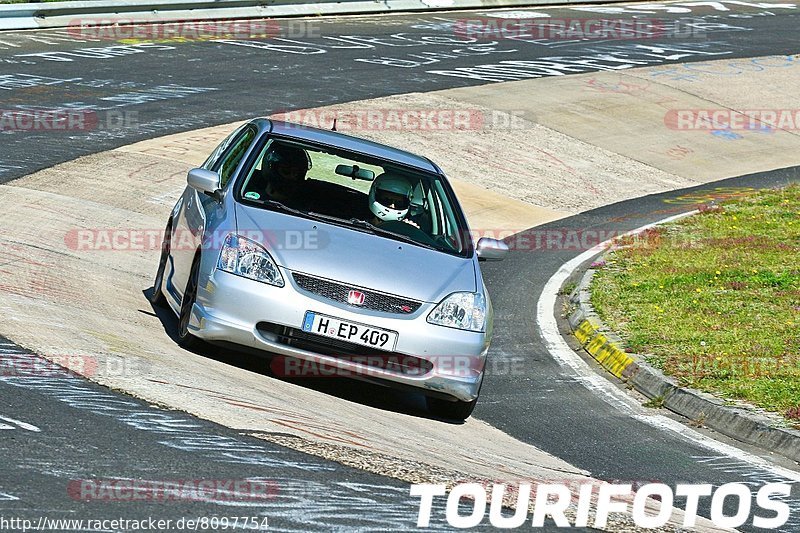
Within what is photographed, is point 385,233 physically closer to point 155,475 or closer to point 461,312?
point 461,312

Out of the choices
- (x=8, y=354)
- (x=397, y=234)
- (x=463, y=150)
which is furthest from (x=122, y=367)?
(x=463, y=150)

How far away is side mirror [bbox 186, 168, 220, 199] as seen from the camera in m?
9.27

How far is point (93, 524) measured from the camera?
533cm

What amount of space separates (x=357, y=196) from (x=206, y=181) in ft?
4.00

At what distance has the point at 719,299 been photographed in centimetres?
1344

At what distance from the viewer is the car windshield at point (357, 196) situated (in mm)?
9391

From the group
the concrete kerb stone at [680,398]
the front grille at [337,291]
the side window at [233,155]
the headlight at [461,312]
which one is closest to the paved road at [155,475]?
the front grille at [337,291]

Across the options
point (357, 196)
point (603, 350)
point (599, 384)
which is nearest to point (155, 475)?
point (357, 196)

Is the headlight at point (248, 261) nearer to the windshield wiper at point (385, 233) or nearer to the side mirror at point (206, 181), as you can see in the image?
the side mirror at point (206, 181)

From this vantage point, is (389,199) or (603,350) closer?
(389,199)

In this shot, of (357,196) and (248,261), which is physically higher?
(357,196)

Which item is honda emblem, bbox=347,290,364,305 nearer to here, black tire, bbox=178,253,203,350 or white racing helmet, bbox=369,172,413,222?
black tire, bbox=178,253,203,350

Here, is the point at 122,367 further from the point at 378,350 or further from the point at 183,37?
the point at 183,37

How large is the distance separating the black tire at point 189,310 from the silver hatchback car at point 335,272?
16mm
